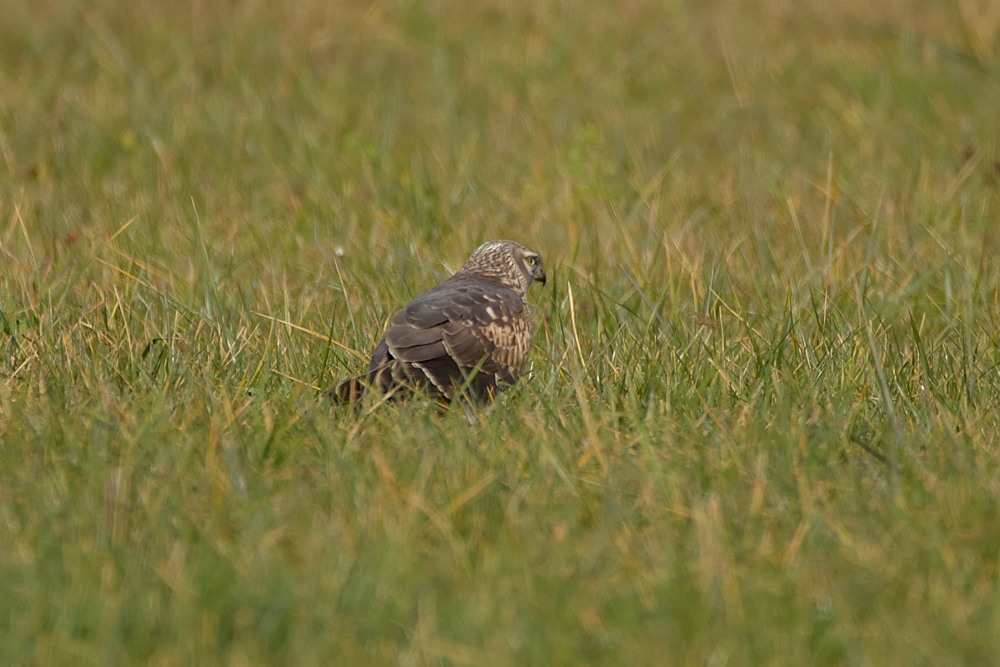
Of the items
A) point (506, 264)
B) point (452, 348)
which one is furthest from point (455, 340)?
point (506, 264)

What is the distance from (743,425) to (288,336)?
1758mm

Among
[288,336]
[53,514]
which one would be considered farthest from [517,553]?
[288,336]

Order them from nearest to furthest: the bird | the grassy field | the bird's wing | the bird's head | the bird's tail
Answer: the grassy field
the bird's tail
the bird
the bird's wing
the bird's head

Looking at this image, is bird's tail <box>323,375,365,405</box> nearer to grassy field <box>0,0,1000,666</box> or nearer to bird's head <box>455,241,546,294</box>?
grassy field <box>0,0,1000,666</box>

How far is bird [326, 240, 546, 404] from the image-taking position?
4738 mm

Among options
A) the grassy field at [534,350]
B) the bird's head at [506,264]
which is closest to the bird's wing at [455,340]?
the grassy field at [534,350]

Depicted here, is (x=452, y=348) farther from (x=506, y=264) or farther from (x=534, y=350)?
(x=506, y=264)

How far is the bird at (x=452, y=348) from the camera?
187 inches

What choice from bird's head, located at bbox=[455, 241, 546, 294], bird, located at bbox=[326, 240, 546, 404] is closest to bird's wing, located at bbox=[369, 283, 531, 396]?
bird, located at bbox=[326, 240, 546, 404]

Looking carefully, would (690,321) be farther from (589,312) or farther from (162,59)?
(162,59)

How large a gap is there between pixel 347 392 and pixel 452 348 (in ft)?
1.45

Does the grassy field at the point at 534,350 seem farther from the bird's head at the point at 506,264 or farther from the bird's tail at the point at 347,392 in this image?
the bird's head at the point at 506,264

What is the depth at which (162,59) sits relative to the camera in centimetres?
984

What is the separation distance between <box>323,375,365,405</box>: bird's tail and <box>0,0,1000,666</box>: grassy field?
5 centimetres
